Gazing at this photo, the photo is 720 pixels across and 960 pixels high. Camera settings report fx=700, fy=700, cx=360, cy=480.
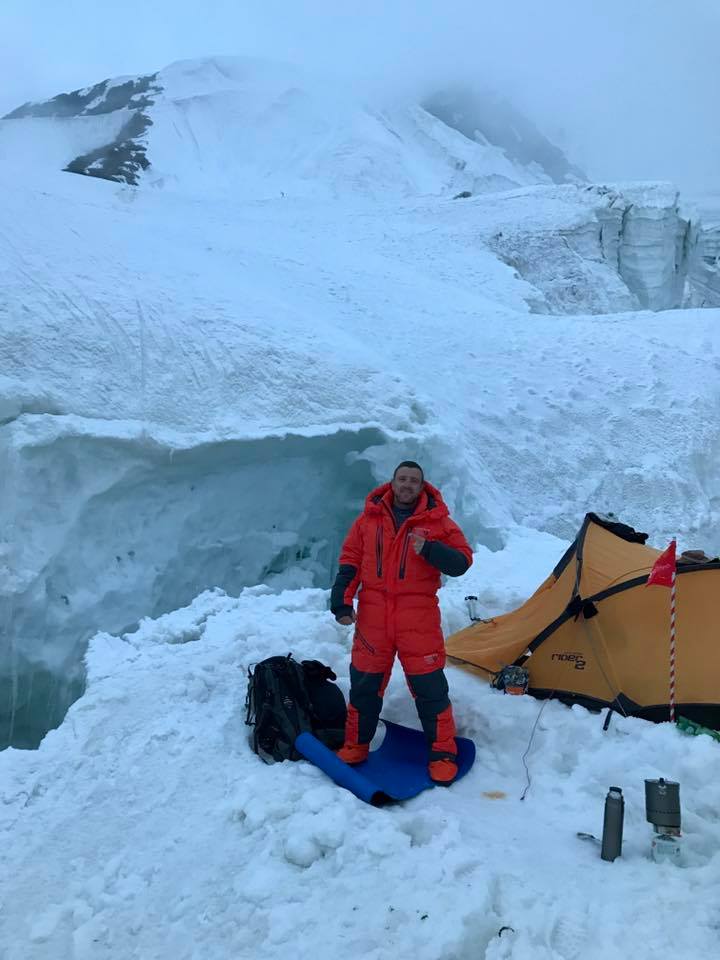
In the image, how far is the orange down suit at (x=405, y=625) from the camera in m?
3.53

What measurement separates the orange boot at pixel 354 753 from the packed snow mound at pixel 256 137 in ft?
93.5

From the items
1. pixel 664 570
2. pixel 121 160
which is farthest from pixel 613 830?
pixel 121 160

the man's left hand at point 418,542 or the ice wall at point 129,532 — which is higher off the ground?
the man's left hand at point 418,542

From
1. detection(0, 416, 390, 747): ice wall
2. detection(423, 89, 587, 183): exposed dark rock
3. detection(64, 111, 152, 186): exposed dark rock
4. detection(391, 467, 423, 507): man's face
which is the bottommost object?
detection(0, 416, 390, 747): ice wall

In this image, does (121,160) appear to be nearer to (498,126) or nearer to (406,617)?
(406,617)

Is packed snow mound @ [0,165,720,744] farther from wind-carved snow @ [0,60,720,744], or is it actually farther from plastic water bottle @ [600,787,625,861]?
plastic water bottle @ [600,787,625,861]

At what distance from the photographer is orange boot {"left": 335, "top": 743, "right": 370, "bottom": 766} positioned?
3588 mm

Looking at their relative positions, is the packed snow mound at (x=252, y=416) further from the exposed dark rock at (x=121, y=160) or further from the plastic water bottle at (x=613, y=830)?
the exposed dark rock at (x=121, y=160)

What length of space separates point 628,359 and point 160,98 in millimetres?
45380

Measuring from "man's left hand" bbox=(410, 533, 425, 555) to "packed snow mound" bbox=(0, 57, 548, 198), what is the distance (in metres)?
28.2

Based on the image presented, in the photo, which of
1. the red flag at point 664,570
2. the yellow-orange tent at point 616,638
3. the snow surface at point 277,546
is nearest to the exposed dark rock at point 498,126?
the snow surface at point 277,546

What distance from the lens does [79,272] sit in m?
7.50

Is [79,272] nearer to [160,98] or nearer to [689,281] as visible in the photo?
[689,281]

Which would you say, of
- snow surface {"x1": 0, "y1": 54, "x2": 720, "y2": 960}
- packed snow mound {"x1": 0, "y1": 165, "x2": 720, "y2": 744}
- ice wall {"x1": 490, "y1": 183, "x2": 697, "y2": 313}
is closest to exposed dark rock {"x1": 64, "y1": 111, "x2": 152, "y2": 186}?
snow surface {"x1": 0, "y1": 54, "x2": 720, "y2": 960}
